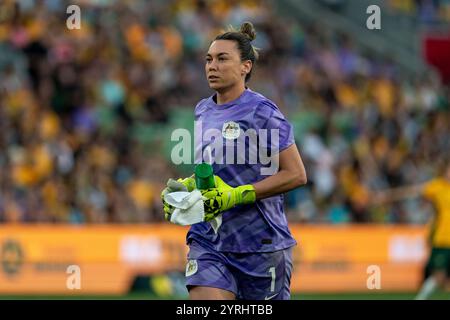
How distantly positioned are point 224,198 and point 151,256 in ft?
38.8

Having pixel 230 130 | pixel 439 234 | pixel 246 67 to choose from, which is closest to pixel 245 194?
pixel 230 130

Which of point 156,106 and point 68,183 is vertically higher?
point 156,106

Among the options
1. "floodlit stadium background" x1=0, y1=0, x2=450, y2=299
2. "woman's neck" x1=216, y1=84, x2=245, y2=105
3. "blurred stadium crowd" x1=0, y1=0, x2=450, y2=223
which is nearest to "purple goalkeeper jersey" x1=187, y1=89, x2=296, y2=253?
"woman's neck" x1=216, y1=84, x2=245, y2=105

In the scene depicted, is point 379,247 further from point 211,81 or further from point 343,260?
point 211,81

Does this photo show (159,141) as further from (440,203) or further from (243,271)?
(243,271)

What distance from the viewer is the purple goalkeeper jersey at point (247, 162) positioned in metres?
7.86

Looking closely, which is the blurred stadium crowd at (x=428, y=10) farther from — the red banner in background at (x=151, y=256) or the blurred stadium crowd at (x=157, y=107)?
the red banner in background at (x=151, y=256)

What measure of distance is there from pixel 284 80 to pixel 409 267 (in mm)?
4930

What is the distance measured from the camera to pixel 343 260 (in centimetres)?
2050

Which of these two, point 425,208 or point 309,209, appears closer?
point 309,209

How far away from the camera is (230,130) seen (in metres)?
7.90

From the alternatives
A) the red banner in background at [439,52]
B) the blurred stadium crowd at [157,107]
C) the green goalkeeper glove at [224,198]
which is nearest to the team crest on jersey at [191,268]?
the green goalkeeper glove at [224,198]

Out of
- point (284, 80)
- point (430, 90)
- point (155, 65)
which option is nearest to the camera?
point (155, 65)

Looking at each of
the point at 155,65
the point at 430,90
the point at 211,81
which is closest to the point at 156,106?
the point at 155,65
